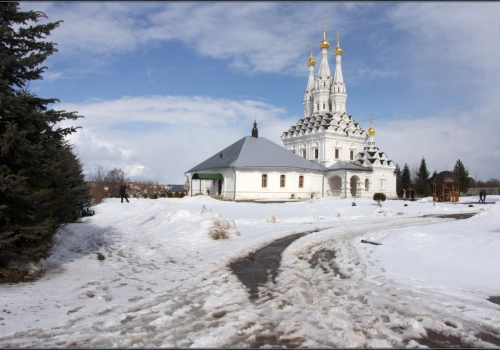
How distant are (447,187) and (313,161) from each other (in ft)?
52.6

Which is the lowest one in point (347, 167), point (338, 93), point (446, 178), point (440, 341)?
point (440, 341)

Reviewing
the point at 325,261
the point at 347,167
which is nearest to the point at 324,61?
the point at 347,167

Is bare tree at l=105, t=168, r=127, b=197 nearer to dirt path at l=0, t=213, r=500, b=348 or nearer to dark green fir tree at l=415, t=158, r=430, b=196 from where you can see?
dirt path at l=0, t=213, r=500, b=348

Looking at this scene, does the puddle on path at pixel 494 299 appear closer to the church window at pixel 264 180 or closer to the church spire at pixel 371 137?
the church window at pixel 264 180

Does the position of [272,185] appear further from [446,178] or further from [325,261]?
[325,261]

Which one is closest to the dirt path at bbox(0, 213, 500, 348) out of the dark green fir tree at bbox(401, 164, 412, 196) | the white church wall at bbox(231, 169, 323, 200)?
the white church wall at bbox(231, 169, 323, 200)

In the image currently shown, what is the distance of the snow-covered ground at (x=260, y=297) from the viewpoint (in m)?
4.99

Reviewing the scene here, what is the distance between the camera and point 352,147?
5641 centimetres

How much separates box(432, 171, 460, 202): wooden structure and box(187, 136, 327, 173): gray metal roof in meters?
12.6

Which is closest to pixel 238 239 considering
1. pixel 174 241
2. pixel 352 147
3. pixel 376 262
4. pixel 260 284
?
pixel 174 241

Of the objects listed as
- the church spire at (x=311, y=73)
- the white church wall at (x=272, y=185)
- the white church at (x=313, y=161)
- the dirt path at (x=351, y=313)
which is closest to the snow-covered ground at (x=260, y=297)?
the dirt path at (x=351, y=313)

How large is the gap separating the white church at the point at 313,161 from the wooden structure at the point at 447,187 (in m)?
10.1

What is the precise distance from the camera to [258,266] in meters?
9.59

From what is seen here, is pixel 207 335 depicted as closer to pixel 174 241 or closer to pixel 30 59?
pixel 30 59
